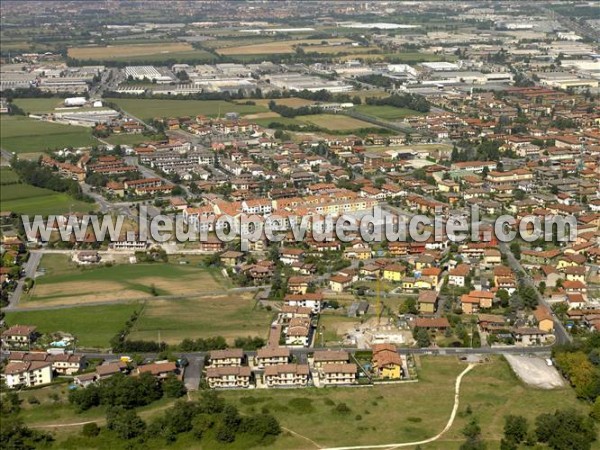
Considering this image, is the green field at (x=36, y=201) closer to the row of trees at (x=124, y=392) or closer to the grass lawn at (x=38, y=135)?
the grass lawn at (x=38, y=135)

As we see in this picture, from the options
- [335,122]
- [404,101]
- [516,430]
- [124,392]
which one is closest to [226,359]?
[124,392]

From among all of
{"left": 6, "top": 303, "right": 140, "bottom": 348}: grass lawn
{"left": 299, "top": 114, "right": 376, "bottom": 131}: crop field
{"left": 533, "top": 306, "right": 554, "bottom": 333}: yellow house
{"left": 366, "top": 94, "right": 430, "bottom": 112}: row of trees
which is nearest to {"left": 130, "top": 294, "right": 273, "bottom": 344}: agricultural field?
{"left": 6, "top": 303, "right": 140, "bottom": 348}: grass lawn

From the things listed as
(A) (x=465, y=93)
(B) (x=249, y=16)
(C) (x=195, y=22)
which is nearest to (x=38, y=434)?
(A) (x=465, y=93)

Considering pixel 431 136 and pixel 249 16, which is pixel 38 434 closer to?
pixel 431 136

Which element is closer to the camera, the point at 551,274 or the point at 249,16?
the point at 551,274

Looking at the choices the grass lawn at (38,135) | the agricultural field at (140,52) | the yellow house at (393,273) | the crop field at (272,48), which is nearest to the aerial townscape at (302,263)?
the yellow house at (393,273)

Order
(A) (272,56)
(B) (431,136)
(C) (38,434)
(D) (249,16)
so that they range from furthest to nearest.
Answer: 1. (D) (249,16)
2. (A) (272,56)
3. (B) (431,136)
4. (C) (38,434)

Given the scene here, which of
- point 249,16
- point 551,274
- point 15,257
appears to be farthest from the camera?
point 249,16

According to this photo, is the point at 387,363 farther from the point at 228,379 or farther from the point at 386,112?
the point at 386,112
